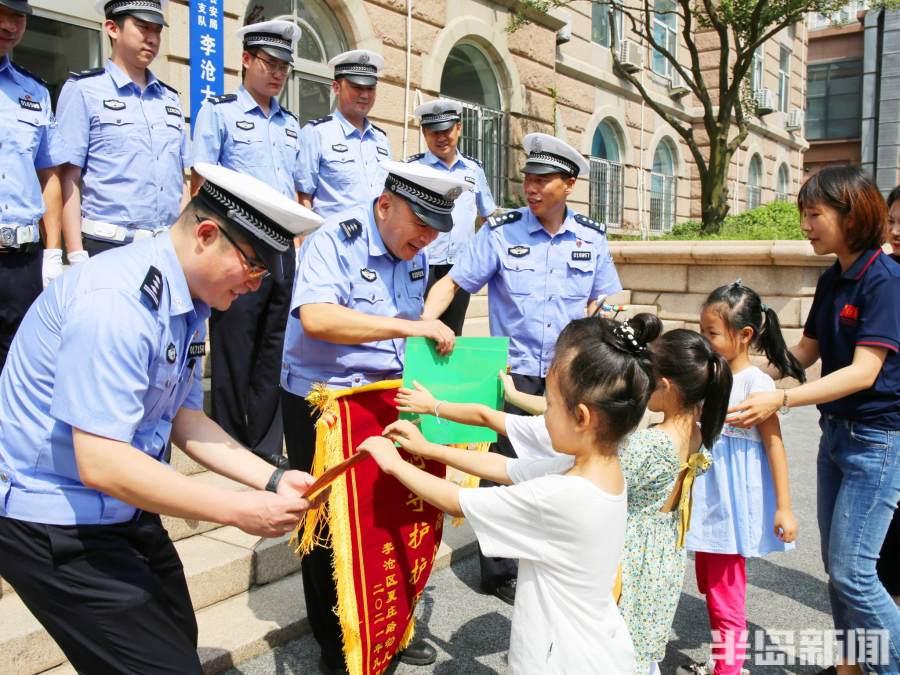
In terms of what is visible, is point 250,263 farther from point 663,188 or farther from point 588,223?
point 663,188

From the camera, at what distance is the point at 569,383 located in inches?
77.0

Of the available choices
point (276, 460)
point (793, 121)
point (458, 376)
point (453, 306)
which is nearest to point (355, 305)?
point (458, 376)

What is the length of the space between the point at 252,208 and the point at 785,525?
2.43 m

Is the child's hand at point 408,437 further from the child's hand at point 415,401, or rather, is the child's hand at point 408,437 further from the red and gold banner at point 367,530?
the red and gold banner at point 367,530

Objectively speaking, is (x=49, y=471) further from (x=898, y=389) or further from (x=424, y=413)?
(x=898, y=389)

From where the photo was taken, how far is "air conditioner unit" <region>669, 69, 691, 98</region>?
1808 cm

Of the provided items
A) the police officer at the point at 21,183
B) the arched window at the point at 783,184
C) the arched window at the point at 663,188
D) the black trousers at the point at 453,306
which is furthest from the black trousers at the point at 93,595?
the arched window at the point at 783,184

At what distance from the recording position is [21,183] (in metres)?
3.32

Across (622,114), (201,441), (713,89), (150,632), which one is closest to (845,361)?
(201,441)

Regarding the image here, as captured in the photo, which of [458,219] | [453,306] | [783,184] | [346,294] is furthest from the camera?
[783,184]

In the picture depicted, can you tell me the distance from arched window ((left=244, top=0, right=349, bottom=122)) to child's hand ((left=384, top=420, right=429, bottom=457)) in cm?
711

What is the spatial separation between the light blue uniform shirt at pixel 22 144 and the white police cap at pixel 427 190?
182cm

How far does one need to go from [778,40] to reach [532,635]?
24.9 metres

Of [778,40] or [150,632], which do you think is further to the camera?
[778,40]
